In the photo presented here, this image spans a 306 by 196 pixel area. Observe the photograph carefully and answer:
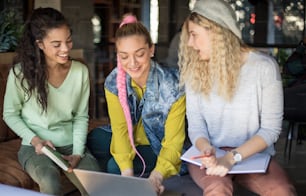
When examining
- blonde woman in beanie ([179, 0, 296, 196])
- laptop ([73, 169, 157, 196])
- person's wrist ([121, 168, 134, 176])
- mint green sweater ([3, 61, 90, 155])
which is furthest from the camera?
mint green sweater ([3, 61, 90, 155])

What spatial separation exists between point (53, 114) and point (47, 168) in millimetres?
176

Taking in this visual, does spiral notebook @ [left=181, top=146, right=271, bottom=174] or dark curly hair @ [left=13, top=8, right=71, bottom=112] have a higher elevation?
dark curly hair @ [left=13, top=8, right=71, bottom=112]

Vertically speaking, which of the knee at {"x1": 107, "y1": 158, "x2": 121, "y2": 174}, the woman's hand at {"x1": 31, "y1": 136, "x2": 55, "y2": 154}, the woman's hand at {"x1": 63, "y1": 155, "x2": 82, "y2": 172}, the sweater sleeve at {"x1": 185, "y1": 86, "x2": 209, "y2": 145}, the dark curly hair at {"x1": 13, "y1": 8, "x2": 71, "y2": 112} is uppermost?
the dark curly hair at {"x1": 13, "y1": 8, "x2": 71, "y2": 112}

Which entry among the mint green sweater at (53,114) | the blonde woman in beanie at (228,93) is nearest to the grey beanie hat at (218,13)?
the blonde woman in beanie at (228,93)

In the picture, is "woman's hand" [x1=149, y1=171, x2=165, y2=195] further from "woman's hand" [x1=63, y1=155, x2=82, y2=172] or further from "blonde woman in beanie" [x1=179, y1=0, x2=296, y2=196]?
"woman's hand" [x1=63, y1=155, x2=82, y2=172]

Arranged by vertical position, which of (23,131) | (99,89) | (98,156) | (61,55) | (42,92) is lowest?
(99,89)

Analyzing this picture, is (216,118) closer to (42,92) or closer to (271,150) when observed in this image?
(271,150)

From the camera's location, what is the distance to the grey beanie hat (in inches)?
43.5

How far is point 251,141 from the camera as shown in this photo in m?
1.07

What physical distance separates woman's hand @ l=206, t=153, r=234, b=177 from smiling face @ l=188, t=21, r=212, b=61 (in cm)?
27

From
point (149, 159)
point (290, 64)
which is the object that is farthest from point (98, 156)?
point (290, 64)

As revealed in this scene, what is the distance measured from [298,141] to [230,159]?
5.47ft

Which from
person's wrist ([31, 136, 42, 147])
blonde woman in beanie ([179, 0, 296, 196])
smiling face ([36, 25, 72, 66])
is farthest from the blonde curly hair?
person's wrist ([31, 136, 42, 147])

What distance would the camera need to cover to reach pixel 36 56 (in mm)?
1326
